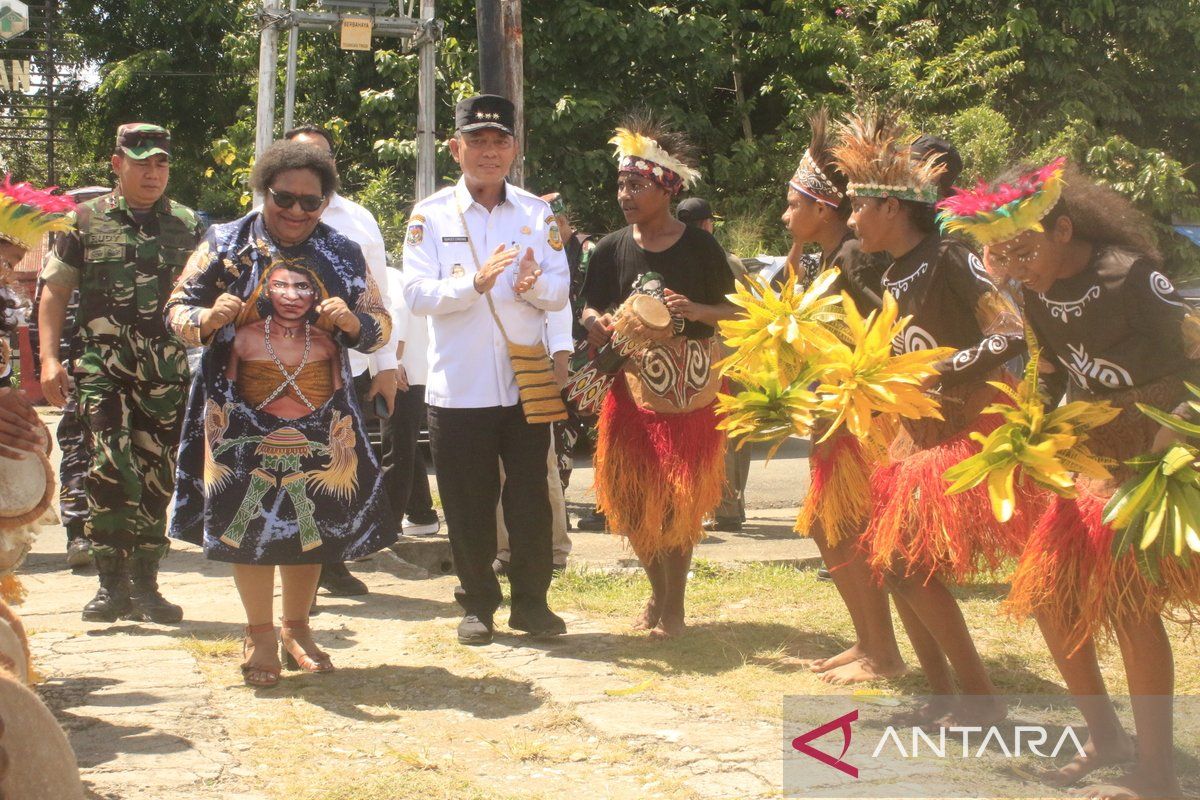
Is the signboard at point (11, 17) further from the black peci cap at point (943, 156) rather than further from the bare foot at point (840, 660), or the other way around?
the bare foot at point (840, 660)

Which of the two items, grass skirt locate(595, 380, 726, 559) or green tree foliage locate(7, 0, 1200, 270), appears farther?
green tree foliage locate(7, 0, 1200, 270)

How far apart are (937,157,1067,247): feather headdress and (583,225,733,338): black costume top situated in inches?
71.3

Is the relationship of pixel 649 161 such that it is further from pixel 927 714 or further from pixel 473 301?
pixel 927 714

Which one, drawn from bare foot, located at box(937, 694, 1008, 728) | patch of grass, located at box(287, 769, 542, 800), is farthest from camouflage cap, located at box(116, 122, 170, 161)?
bare foot, located at box(937, 694, 1008, 728)

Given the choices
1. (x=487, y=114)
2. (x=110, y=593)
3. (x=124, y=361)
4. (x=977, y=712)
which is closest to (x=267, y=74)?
(x=124, y=361)

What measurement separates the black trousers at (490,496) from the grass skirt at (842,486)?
1353 mm

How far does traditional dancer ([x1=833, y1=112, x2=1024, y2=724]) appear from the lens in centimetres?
404

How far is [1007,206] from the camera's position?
3.70 m

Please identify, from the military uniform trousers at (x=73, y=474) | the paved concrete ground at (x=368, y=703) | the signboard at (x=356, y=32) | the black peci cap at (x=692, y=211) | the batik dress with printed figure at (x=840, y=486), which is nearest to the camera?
the paved concrete ground at (x=368, y=703)

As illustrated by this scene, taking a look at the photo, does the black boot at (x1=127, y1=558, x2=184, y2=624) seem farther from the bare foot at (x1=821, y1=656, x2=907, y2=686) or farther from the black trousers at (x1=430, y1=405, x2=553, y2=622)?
the bare foot at (x1=821, y1=656, x2=907, y2=686)

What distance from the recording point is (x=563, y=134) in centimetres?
1748

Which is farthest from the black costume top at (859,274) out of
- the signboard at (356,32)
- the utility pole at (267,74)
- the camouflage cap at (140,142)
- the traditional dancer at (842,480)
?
the utility pole at (267,74)

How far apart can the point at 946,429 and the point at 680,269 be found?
1.63 metres

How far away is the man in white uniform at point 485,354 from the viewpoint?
5477 mm
